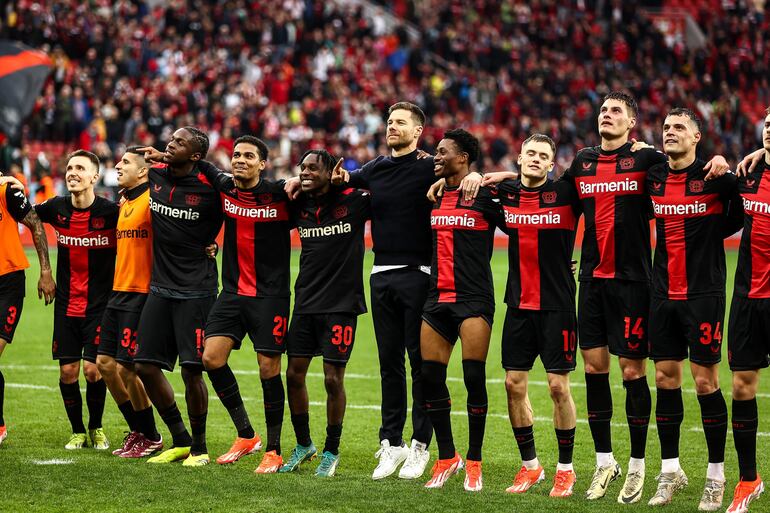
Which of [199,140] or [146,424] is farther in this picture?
[146,424]

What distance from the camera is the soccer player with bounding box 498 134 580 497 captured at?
8039 mm

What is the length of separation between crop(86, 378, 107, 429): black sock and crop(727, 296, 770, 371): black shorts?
5.10m

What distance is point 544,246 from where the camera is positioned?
811 cm

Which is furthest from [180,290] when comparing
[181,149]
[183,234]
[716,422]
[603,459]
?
[716,422]

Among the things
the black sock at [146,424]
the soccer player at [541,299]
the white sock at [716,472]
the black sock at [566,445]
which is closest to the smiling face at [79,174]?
the black sock at [146,424]

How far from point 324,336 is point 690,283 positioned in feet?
8.82

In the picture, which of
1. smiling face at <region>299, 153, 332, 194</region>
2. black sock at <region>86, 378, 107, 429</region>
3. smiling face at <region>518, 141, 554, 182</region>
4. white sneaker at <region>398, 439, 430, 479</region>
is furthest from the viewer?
black sock at <region>86, 378, 107, 429</region>

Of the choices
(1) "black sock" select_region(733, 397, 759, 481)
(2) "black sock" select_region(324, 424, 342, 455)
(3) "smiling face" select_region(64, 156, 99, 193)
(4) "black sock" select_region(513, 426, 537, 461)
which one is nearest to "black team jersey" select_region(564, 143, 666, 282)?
(1) "black sock" select_region(733, 397, 759, 481)

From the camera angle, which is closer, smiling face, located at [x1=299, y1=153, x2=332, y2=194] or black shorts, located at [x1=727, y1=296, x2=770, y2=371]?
black shorts, located at [x1=727, y1=296, x2=770, y2=371]

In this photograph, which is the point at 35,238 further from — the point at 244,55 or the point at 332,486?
the point at 244,55

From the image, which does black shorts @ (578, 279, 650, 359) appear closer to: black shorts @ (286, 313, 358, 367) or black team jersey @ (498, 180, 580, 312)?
black team jersey @ (498, 180, 580, 312)

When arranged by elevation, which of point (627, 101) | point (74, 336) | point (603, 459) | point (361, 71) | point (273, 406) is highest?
point (361, 71)

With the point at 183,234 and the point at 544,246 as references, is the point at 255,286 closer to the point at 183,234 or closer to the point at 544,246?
the point at 183,234

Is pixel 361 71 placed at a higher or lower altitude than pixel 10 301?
higher
